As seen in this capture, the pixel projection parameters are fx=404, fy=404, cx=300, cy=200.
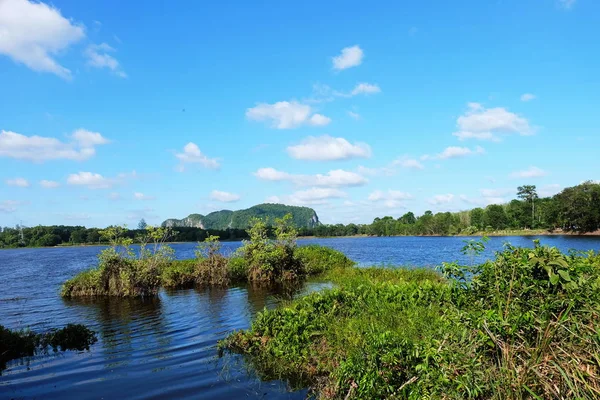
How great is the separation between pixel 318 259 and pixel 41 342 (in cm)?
2309

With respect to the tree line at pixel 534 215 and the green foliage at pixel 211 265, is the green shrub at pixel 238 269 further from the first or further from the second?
the tree line at pixel 534 215

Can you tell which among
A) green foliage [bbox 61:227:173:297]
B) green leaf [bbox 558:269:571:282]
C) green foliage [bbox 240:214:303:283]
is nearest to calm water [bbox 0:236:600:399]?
green foliage [bbox 61:227:173:297]

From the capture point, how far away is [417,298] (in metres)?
11.7

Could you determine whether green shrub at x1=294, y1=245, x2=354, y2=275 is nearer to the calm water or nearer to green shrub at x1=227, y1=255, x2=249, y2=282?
green shrub at x1=227, y1=255, x2=249, y2=282

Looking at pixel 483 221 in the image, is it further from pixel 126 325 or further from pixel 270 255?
pixel 126 325

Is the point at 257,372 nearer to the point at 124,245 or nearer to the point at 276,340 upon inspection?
the point at 276,340

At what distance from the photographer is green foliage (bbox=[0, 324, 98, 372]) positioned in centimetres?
1295

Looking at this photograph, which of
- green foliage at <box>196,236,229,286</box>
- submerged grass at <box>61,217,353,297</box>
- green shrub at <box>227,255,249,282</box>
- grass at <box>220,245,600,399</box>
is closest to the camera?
grass at <box>220,245,600,399</box>

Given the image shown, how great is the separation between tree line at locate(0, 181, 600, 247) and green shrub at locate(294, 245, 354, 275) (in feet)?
116

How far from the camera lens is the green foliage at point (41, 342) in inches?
510

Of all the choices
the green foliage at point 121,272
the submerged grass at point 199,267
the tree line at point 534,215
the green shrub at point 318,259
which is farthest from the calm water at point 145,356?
the tree line at point 534,215

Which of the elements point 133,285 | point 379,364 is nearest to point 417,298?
point 379,364

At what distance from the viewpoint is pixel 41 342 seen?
45.8 ft

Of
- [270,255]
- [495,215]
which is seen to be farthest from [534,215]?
[270,255]
